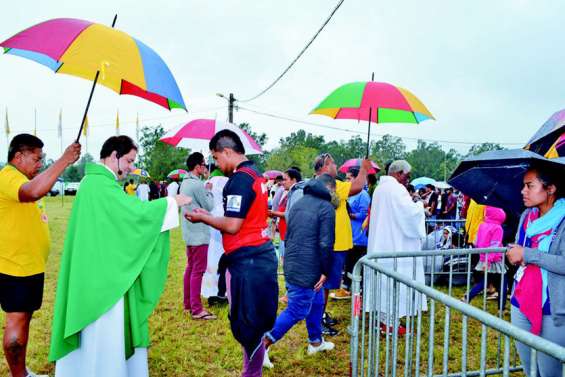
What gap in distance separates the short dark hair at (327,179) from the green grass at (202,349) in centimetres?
181

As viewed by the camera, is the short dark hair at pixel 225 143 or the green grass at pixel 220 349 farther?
the green grass at pixel 220 349

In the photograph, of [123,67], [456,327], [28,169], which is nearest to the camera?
[123,67]

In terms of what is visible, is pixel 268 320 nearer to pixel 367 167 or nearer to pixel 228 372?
pixel 228 372

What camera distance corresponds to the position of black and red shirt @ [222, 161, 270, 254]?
3.15m

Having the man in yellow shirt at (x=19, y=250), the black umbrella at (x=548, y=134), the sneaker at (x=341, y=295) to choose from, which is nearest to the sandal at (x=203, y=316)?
the sneaker at (x=341, y=295)

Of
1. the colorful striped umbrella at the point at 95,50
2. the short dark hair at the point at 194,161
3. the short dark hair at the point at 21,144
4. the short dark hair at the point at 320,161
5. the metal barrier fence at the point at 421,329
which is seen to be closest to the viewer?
the metal barrier fence at the point at 421,329

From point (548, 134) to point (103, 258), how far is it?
3.26 metres

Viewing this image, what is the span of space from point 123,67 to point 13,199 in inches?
56.5

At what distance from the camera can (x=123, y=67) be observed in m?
3.00

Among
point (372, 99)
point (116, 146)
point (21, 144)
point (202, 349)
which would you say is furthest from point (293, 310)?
point (21, 144)

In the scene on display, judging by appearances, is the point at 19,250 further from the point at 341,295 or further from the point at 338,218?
the point at 341,295

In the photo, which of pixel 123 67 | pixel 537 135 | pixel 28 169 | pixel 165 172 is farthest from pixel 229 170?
pixel 165 172

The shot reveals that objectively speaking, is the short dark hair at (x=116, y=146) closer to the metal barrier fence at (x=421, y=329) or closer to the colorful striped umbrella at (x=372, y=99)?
the metal barrier fence at (x=421, y=329)

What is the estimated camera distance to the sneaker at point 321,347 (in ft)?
15.3
